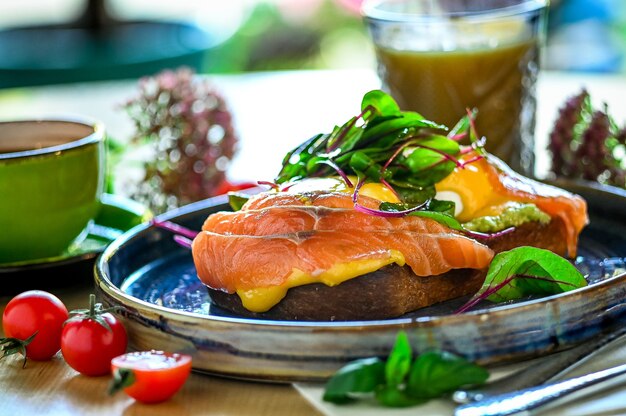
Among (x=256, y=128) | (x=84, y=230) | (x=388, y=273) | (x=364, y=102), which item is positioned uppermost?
(x=364, y=102)

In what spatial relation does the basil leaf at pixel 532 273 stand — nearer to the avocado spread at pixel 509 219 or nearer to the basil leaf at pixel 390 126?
the avocado spread at pixel 509 219

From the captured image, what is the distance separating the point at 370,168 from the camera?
2088 mm

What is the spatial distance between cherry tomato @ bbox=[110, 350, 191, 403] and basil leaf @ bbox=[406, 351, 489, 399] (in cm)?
39

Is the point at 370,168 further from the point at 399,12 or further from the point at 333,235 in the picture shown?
the point at 399,12

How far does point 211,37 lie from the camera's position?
6910mm

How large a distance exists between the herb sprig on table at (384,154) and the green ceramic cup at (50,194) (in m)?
0.54

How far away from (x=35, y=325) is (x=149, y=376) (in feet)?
1.25

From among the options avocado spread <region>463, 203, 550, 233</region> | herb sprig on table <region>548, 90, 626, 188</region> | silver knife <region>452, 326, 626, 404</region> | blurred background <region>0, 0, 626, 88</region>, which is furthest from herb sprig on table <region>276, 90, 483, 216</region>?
blurred background <region>0, 0, 626, 88</region>

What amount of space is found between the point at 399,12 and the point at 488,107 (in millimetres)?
476

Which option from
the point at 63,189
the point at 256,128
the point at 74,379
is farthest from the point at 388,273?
the point at 256,128

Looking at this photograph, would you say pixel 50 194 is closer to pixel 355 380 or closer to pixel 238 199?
pixel 238 199

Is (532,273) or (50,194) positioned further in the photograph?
(50,194)

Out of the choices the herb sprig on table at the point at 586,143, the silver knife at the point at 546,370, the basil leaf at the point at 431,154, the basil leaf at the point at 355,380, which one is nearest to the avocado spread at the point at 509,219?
the basil leaf at the point at 431,154

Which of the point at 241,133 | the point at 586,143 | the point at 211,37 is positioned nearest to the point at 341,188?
the point at 586,143
